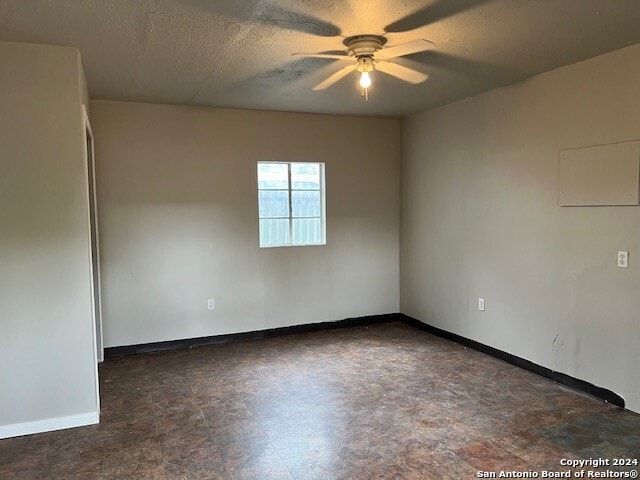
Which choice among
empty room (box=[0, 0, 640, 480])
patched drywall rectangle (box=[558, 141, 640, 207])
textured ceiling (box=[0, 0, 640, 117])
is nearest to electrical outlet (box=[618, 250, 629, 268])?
empty room (box=[0, 0, 640, 480])

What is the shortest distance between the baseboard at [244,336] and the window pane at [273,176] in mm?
1541

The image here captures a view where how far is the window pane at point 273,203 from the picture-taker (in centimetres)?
497

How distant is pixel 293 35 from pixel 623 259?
8.37ft

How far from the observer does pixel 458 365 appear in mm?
4016

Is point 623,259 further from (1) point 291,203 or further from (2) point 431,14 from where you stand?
(1) point 291,203

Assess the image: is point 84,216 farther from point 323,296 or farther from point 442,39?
point 323,296

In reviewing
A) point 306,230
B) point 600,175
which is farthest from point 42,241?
point 600,175

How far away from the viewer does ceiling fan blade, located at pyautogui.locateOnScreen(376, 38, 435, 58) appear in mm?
2578

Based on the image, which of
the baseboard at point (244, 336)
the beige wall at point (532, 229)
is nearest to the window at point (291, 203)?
the baseboard at point (244, 336)

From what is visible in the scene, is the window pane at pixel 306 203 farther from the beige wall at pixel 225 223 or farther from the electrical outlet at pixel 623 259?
the electrical outlet at pixel 623 259

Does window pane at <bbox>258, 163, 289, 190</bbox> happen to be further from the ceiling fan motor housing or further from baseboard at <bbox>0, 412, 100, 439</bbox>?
baseboard at <bbox>0, 412, 100, 439</bbox>

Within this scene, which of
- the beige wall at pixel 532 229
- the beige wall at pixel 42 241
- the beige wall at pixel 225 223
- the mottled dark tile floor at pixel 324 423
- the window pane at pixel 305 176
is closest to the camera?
the mottled dark tile floor at pixel 324 423

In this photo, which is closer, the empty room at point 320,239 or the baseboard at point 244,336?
the empty room at point 320,239

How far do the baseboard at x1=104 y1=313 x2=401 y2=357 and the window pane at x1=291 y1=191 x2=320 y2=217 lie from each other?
123 cm
